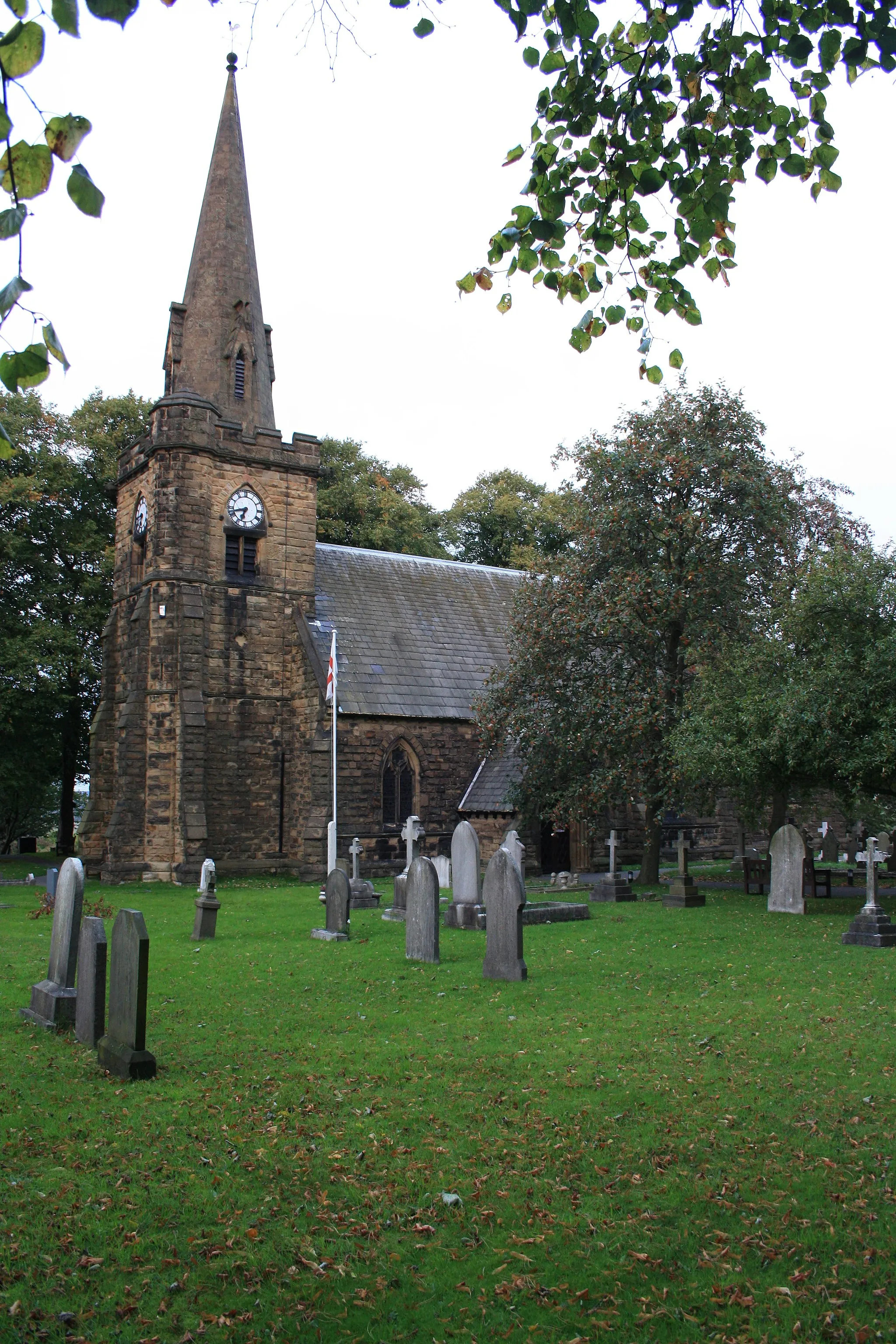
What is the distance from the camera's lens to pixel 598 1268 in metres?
4.26

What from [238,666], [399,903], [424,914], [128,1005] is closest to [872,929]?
[424,914]

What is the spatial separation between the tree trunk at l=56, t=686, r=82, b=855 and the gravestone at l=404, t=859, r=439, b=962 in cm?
2132

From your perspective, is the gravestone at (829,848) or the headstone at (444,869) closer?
the headstone at (444,869)

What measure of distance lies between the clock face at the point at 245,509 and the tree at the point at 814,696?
12.8 meters

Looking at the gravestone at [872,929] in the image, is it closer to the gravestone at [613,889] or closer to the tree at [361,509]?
the gravestone at [613,889]

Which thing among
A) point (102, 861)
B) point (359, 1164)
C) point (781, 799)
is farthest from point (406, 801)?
point (359, 1164)

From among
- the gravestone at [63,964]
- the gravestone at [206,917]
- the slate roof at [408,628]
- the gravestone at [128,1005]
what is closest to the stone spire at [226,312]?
the slate roof at [408,628]

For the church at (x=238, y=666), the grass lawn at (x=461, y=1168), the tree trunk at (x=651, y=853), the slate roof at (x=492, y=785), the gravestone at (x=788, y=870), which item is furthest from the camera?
the slate roof at (x=492, y=785)

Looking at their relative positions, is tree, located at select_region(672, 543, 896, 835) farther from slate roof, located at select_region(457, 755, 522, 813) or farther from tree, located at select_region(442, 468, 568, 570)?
tree, located at select_region(442, 468, 568, 570)

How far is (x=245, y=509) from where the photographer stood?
85.5 feet

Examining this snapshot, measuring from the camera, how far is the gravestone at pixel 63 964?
827 cm

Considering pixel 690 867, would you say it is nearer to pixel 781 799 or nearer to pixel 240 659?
pixel 781 799

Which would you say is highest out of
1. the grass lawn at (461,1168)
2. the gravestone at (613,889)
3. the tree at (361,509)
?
the tree at (361,509)

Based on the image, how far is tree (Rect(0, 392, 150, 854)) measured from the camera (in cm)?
2897
